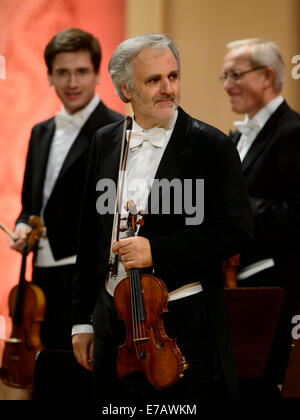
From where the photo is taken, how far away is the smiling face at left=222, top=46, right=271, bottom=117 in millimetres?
2809

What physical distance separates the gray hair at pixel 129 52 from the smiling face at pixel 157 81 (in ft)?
0.04

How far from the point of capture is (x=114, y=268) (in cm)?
199

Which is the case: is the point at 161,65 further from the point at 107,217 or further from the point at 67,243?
the point at 67,243

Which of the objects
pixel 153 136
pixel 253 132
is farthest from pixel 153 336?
pixel 253 132

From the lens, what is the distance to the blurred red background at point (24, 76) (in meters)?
3.92

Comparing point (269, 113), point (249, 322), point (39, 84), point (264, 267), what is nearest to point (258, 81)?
point (269, 113)

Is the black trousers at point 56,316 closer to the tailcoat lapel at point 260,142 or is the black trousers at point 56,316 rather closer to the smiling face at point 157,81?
the tailcoat lapel at point 260,142

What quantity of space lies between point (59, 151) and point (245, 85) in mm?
879

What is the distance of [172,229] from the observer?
1.94 metres

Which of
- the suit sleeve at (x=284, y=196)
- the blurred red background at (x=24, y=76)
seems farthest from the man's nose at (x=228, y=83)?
the blurred red background at (x=24, y=76)

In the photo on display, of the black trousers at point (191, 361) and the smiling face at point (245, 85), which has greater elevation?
the smiling face at point (245, 85)

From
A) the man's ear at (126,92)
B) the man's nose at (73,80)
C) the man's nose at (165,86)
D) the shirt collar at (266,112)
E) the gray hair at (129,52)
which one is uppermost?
the man's nose at (73,80)

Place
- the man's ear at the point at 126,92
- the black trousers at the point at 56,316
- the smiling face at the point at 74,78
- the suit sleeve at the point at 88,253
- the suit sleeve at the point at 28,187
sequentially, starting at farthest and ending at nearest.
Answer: the suit sleeve at the point at 28,187, the smiling face at the point at 74,78, the black trousers at the point at 56,316, the suit sleeve at the point at 88,253, the man's ear at the point at 126,92

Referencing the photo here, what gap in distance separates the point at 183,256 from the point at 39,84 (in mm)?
2399
